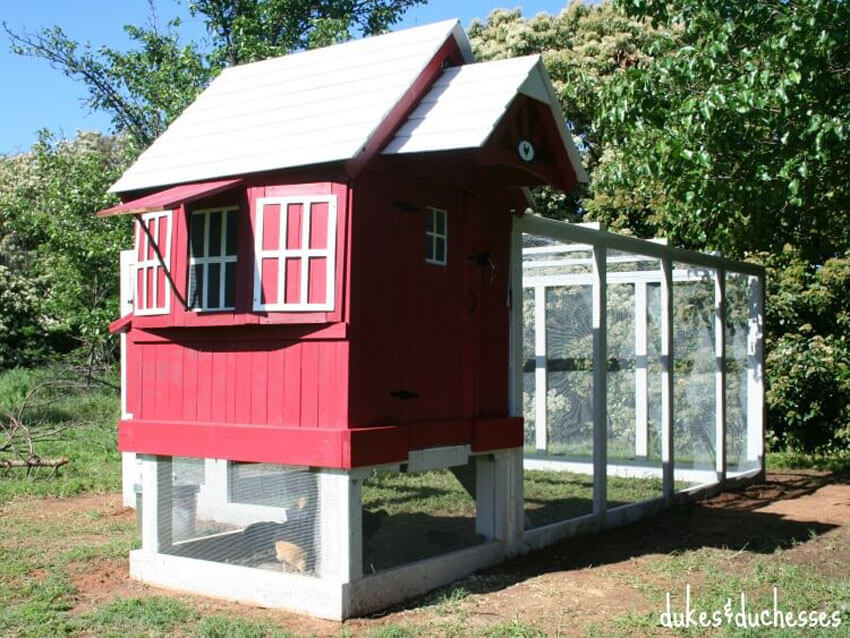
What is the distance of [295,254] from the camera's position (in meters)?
5.89

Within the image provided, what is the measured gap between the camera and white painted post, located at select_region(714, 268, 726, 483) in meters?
10.6

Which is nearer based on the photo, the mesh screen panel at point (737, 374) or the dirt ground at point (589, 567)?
the dirt ground at point (589, 567)

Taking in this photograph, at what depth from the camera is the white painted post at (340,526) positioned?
5688mm

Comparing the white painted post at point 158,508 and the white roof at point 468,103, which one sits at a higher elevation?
the white roof at point 468,103

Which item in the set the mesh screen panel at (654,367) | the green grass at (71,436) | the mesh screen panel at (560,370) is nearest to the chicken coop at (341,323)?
the mesh screen panel at (560,370)

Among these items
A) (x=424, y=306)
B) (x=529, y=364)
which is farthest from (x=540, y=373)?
(x=424, y=306)

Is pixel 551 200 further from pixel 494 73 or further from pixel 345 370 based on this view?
pixel 345 370

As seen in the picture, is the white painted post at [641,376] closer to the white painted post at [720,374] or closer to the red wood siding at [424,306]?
the white painted post at [720,374]

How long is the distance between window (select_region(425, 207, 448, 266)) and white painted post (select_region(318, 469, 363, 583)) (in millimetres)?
1580

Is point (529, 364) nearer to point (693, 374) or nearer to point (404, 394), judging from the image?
point (693, 374)

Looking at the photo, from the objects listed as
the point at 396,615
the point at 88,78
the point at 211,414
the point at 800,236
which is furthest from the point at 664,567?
the point at 88,78

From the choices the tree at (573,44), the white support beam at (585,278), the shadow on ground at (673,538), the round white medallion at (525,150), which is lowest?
the shadow on ground at (673,538)

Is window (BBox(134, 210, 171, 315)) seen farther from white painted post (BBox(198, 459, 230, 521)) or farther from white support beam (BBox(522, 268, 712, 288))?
white support beam (BBox(522, 268, 712, 288))

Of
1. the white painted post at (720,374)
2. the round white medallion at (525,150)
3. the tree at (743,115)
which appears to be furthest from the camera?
the white painted post at (720,374)
